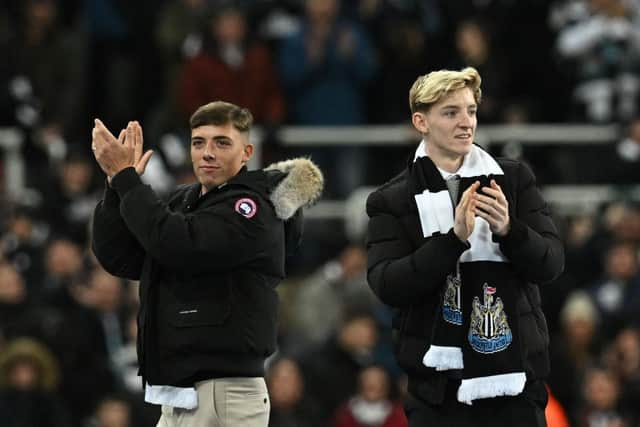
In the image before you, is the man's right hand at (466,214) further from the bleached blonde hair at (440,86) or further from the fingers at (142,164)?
→ the fingers at (142,164)

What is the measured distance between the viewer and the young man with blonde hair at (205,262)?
7074mm

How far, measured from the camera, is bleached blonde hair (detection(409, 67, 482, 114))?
7.01 meters

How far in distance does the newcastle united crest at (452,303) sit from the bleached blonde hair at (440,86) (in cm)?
72

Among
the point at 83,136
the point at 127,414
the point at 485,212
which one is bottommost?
the point at 127,414

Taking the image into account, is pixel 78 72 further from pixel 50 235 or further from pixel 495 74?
pixel 495 74

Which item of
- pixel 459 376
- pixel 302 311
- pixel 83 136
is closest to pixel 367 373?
pixel 302 311

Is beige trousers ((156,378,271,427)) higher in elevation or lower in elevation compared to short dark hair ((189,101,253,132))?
lower

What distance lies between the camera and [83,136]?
15.7m

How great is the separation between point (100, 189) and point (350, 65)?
239 cm

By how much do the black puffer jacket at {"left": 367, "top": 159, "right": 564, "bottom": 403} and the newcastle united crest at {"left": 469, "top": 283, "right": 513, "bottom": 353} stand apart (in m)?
0.11

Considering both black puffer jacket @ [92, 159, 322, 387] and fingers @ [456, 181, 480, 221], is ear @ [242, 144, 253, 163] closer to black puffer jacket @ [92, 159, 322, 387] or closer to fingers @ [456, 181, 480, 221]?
black puffer jacket @ [92, 159, 322, 387]

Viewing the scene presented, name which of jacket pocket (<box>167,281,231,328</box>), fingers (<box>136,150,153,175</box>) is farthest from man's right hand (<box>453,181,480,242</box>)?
fingers (<box>136,150,153,175</box>)

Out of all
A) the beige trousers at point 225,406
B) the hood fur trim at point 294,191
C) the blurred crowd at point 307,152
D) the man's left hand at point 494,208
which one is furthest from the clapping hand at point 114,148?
the blurred crowd at point 307,152

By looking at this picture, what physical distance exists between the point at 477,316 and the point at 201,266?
1149 millimetres
